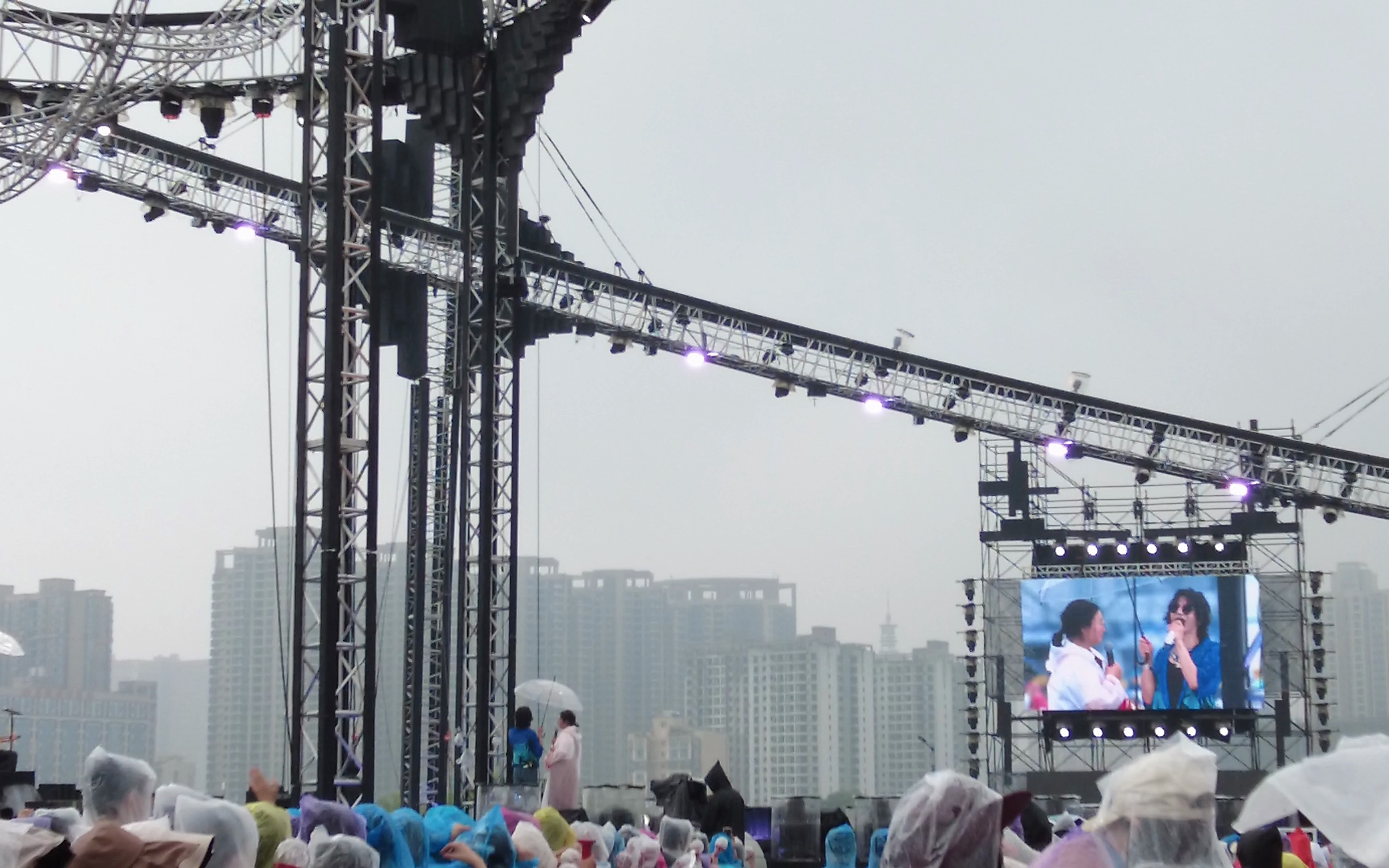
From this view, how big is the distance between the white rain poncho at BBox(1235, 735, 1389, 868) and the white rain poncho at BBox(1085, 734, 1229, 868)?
0.24 meters

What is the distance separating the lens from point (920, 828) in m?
3.84

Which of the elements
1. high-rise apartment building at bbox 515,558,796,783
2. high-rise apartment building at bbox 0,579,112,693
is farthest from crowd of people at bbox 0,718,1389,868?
high-rise apartment building at bbox 515,558,796,783

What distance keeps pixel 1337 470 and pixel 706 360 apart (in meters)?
8.85

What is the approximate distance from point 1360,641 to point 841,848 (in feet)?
97.9

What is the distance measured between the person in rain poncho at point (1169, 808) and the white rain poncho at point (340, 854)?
199 cm

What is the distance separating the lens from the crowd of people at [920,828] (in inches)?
131

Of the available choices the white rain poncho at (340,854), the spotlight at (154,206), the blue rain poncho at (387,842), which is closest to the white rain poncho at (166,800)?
the blue rain poncho at (387,842)

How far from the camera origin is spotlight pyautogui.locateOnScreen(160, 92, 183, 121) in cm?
1648

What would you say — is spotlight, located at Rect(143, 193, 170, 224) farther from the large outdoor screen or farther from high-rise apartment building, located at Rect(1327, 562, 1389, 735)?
high-rise apartment building, located at Rect(1327, 562, 1389, 735)

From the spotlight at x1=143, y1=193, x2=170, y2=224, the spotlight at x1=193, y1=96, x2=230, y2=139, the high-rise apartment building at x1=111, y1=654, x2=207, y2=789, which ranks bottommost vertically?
the high-rise apartment building at x1=111, y1=654, x2=207, y2=789

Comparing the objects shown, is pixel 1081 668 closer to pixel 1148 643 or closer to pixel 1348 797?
pixel 1148 643

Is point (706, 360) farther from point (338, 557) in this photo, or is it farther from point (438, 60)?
point (338, 557)

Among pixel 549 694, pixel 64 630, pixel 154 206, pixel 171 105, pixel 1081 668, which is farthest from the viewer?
pixel 64 630

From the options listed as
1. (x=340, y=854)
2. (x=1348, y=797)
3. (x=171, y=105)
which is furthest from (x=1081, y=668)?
(x=1348, y=797)
